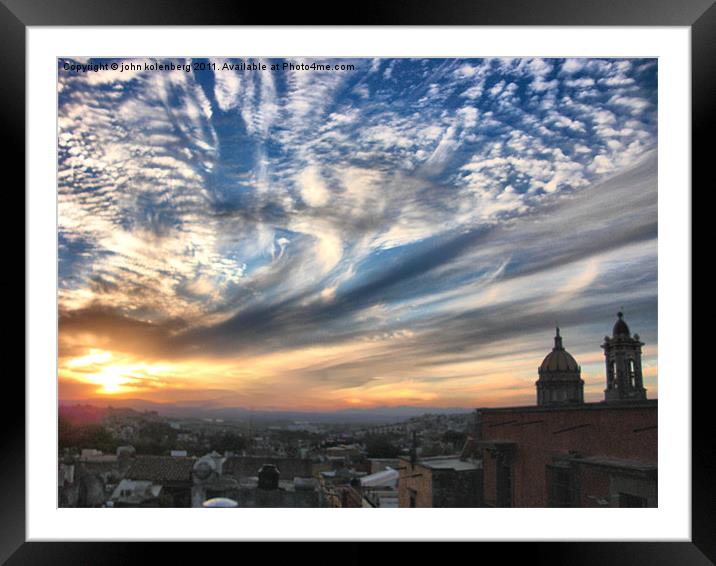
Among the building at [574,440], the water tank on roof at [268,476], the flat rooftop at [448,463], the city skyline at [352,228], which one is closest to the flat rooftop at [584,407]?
the building at [574,440]

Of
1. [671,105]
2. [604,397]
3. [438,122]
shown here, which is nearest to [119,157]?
[438,122]

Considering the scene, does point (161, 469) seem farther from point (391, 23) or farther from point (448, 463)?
point (391, 23)

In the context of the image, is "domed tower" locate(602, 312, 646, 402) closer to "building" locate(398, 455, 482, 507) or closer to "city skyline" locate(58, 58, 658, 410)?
"city skyline" locate(58, 58, 658, 410)

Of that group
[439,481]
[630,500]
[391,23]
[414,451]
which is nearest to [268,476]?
[414,451]

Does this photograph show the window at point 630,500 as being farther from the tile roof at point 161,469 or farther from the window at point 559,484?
the tile roof at point 161,469

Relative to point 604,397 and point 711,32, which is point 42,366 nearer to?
point 711,32

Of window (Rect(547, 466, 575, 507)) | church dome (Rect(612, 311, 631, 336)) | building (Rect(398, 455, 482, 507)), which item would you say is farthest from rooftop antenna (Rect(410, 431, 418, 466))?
window (Rect(547, 466, 575, 507))
